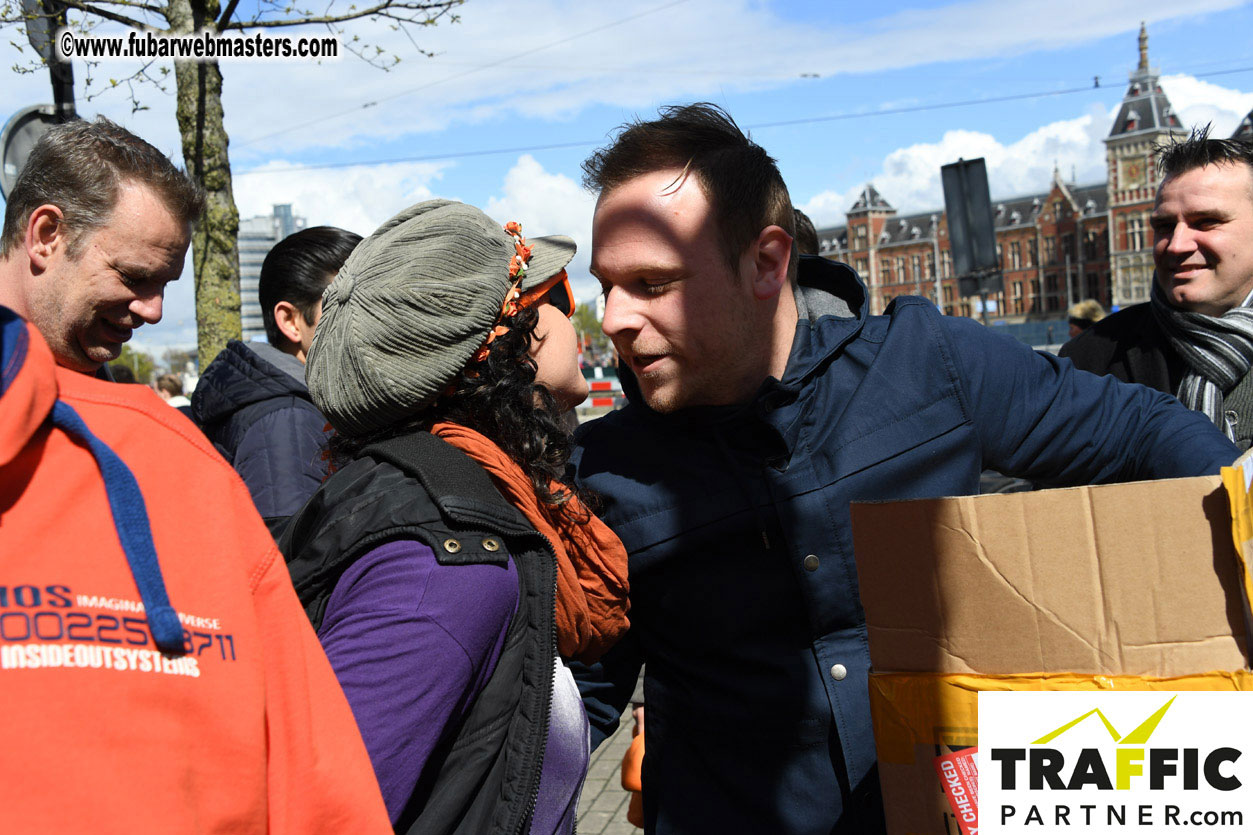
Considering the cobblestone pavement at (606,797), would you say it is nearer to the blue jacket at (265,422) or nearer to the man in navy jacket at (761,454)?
the blue jacket at (265,422)

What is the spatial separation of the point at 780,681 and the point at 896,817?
0.50 m

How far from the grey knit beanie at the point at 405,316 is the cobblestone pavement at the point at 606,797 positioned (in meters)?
3.28

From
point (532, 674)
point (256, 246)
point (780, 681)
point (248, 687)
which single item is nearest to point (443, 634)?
point (532, 674)

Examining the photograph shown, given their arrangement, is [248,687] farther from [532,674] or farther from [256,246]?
[256,246]

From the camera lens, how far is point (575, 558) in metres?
1.84

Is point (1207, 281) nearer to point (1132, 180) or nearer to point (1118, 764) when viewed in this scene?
point (1118, 764)

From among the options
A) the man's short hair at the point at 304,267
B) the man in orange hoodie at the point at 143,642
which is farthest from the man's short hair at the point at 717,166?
the man's short hair at the point at 304,267

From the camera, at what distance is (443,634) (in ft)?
4.69

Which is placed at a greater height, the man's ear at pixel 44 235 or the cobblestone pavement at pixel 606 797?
the man's ear at pixel 44 235

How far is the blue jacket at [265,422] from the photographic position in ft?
11.5

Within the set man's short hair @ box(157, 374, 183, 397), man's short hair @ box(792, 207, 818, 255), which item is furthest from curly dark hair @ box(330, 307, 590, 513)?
man's short hair @ box(157, 374, 183, 397)

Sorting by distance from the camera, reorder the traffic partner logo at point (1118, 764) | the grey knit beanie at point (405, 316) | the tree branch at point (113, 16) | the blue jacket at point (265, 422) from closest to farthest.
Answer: the traffic partner logo at point (1118, 764) → the grey knit beanie at point (405, 316) → the blue jacket at point (265, 422) → the tree branch at point (113, 16)

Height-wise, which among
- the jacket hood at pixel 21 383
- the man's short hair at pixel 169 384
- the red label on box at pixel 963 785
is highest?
the jacket hood at pixel 21 383

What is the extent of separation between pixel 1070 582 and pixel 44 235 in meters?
2.72
